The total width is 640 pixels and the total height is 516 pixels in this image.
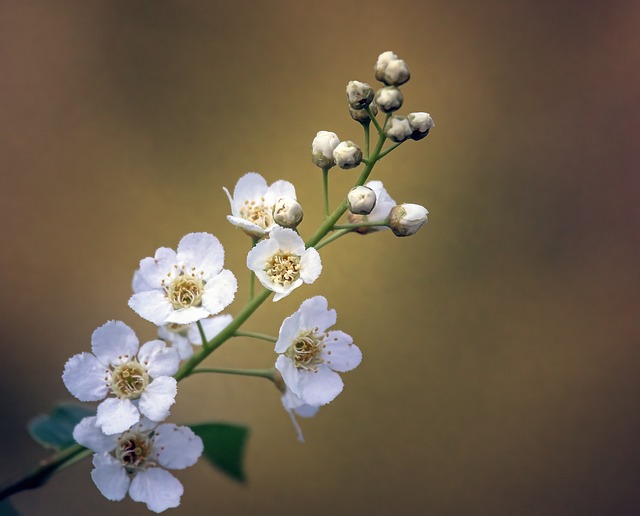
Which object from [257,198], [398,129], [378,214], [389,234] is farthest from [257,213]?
[389,234]

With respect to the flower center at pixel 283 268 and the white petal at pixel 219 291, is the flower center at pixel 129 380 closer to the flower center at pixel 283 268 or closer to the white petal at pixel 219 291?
the white petal at pixel 219 291

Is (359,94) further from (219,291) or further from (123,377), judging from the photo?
(123,377)

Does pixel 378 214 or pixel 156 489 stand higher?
pixel 378 214

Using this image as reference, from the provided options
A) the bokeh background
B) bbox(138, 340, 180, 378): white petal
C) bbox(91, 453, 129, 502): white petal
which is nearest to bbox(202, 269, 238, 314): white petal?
bbox(138, 340, 180, 378): white petal

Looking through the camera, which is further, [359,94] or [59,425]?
[59,425]

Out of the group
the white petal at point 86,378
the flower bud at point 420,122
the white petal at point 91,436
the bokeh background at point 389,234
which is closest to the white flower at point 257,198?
the flower bud at point 420,122

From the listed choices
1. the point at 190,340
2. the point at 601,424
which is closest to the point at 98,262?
the point at 190,340

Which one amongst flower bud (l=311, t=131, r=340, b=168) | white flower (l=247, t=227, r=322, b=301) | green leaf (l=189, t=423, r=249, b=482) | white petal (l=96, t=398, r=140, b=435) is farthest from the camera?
green leaf (l=189, t=423, r=249, b=482)

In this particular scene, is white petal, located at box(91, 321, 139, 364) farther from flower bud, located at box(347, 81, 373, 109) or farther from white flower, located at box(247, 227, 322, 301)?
flower bud, located at box(347, 81, 373, 109)
